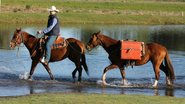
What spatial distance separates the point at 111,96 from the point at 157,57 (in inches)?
173

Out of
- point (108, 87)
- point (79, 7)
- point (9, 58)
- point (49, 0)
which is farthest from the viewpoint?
point (49, 0)

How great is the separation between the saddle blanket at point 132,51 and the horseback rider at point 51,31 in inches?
100

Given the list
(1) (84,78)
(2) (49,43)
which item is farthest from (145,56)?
(2) (49,43)

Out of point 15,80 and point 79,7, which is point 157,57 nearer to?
point 15,80

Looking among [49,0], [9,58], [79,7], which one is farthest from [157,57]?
[49,0]

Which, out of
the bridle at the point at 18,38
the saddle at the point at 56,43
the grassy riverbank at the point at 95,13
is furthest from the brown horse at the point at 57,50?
the grassy riverbank at the point at 95,13

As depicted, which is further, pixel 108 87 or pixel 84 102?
pixel 108 87

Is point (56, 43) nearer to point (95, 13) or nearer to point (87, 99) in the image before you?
point (87, 99)

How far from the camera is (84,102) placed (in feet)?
49.2

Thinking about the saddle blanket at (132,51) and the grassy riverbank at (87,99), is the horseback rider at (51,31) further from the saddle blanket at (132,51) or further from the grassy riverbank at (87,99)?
the grassy riverbank at (87,99)

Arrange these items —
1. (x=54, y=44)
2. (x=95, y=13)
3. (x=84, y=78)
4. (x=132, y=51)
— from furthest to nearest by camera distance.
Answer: (x=95, y=13) < (x=84, y=78) < (x=54, y=44) < (x=132, y=51)

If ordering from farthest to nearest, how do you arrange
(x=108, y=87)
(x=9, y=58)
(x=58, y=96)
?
(x=9, y=58)
(x=108, y=87)
(x=58, y=96)

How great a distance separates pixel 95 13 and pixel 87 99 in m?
49.2

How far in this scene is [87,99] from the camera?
50.9 ft
